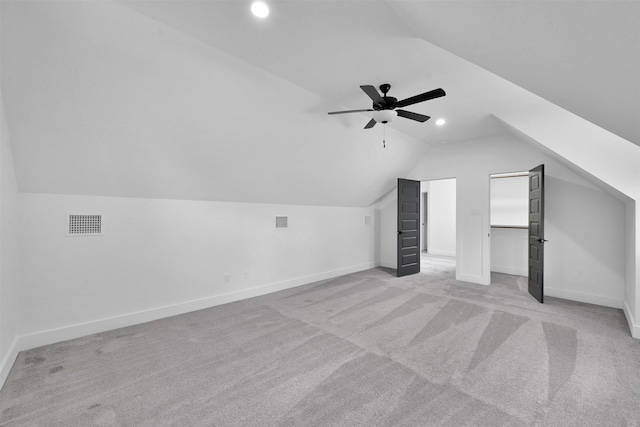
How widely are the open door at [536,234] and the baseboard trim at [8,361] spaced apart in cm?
642

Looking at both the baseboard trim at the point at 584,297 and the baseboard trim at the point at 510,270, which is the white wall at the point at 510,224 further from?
the baseboard trim at the point at 584,297

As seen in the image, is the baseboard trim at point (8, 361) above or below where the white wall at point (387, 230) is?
below

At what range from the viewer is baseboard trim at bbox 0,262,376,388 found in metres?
2.70

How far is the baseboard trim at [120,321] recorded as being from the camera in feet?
8.87

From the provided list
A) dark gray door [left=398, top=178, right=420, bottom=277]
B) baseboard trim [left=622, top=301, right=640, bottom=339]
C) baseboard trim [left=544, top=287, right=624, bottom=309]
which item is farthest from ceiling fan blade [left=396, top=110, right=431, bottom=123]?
baseboard trim [left=544, top=287, right=624, bottom=309]

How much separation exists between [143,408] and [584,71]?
349cm

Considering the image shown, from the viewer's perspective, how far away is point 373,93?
2.72 metres

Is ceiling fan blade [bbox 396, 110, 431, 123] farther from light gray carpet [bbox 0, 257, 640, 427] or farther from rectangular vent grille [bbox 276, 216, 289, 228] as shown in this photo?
rectangular vent grille [bbox 276, 216, 289, 228]

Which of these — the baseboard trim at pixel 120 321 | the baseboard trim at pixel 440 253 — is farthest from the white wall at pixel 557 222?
the baseboard trim at pixel 120 321

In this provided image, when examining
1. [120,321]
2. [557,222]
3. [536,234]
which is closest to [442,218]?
[557,222]

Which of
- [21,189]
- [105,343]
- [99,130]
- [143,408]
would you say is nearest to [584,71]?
[143,408]

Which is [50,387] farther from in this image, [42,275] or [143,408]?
[42,275]

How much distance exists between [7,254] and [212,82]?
249 centimetres

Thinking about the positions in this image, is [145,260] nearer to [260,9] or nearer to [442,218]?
[260,9]
